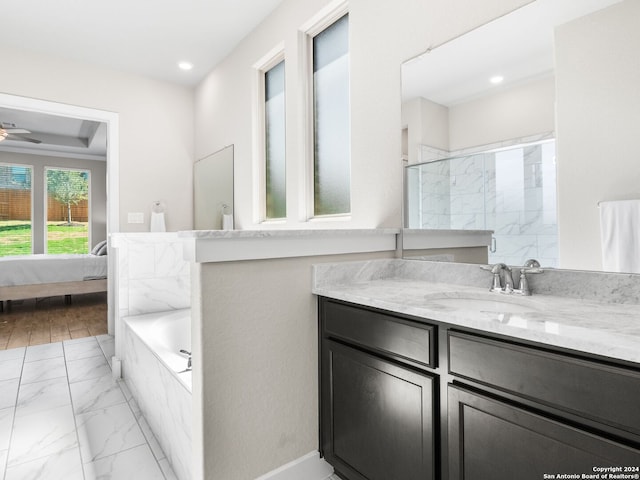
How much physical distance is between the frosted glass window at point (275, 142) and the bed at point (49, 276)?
3488 millimetres

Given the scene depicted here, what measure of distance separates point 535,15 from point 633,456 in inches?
56.1

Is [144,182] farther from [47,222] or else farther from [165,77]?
[47,222]

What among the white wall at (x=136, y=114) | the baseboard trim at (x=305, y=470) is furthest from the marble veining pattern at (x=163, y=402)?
the white wall at (x=136, y=114)

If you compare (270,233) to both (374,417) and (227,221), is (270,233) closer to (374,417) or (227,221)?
(374,417)

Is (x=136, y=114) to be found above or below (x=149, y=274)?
above

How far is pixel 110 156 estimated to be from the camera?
3.60m

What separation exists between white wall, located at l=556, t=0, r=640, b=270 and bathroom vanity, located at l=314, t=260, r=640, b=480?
0.28 metres

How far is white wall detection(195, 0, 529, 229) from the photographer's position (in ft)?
5.46

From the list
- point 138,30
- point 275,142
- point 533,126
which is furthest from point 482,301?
point 138,30

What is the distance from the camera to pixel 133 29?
296 cm

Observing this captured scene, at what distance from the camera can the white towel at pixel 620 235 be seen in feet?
3.67

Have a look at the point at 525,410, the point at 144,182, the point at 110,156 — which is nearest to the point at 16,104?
the point at 110,156

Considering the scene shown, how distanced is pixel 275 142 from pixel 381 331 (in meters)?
2.11

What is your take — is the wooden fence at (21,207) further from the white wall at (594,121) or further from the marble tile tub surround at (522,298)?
the white wall at (594,121)
